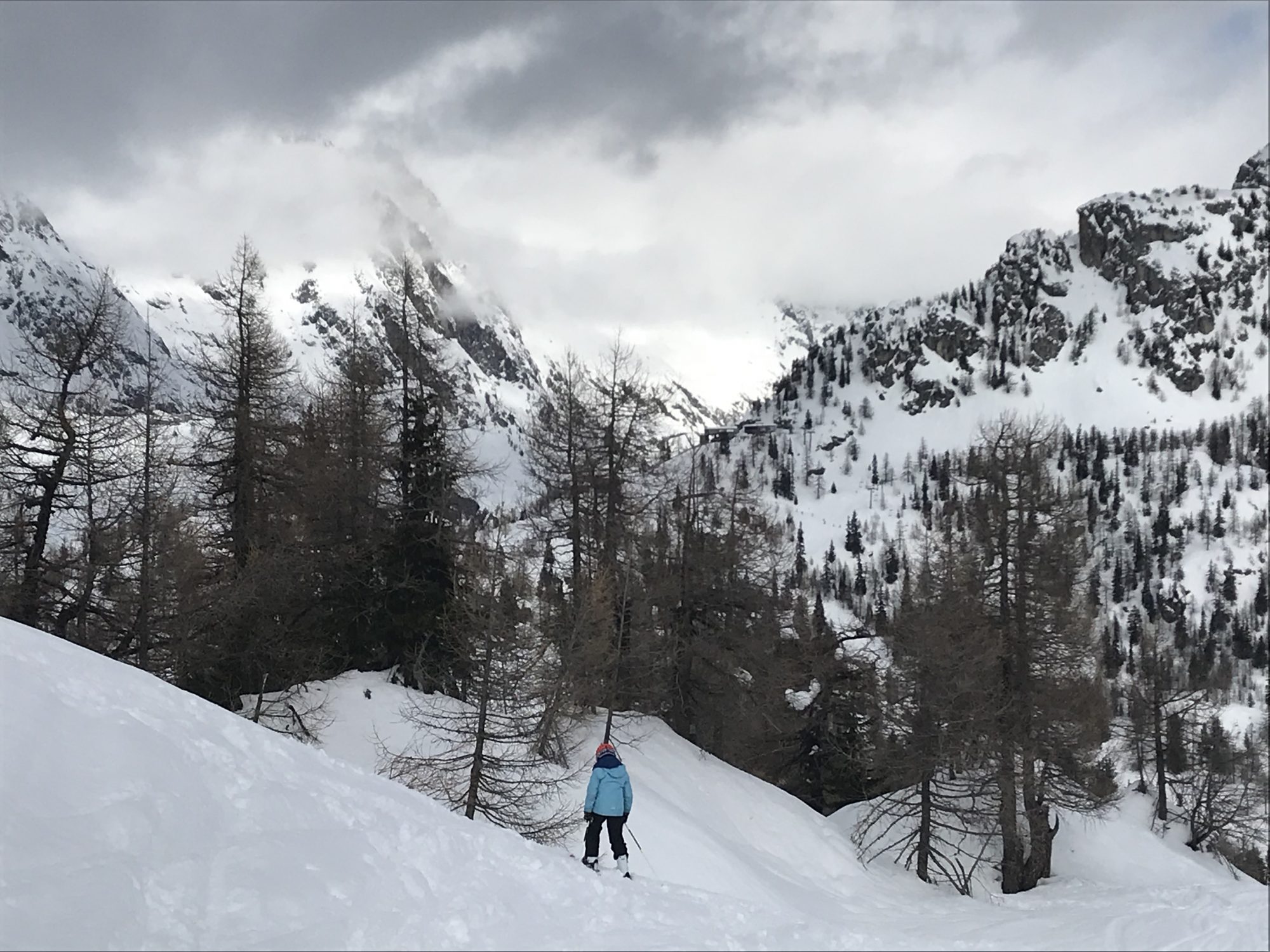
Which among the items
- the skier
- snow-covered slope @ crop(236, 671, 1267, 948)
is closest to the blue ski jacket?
the skier

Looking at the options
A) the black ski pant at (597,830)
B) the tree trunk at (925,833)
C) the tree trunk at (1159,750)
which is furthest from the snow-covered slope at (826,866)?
the tree trunk at (1159,750)

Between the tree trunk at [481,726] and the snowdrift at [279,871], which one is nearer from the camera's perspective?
the snowdrift at [279,871]

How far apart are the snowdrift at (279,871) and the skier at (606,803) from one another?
0.66 m

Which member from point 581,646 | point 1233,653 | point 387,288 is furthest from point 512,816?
point 1233,653

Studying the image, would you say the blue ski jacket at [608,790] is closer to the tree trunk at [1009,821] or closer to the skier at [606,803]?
the skier at [606,803]

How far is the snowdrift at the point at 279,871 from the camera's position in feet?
27.8

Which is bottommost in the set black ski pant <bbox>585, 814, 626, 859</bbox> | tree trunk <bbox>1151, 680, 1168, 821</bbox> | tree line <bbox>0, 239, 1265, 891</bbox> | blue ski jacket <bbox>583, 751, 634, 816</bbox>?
tree trunk <bbox>1151, 680, 1168, 821</bbox>

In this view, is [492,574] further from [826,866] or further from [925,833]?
[925,833]

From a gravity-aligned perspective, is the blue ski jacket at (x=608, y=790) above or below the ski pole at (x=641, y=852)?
above

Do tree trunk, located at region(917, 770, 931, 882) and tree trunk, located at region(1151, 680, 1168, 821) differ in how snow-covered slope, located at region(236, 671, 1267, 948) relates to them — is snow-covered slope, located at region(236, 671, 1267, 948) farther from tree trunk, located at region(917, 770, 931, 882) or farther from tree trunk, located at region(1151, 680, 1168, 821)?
tree trunk, located at region(1151, 680, 1168, 821)

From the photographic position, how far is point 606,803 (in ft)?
41.9

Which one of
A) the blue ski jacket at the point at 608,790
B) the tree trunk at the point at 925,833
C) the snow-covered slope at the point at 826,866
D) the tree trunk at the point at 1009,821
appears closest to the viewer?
the snow-covered slope at the point at 826,866

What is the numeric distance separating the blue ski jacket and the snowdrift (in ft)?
3.04

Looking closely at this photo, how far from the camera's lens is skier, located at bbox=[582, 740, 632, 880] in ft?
41.5
